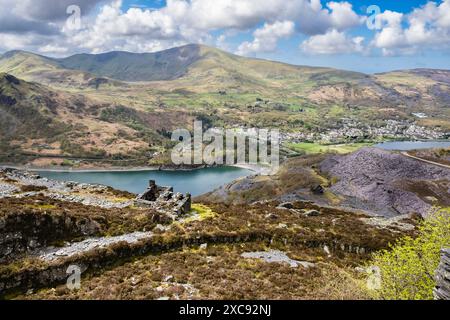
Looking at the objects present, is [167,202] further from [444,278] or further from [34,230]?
[444,278]

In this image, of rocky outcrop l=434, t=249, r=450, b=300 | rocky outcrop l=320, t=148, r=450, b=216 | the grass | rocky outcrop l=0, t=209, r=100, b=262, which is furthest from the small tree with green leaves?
rocky outcrop l=320, t=148, r=450, b=216

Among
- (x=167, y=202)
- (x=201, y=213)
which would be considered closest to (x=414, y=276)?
(x=201, y=213)

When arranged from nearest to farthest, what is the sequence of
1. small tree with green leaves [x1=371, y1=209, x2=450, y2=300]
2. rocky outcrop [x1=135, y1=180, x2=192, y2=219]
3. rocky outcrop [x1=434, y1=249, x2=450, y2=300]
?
rocky outcrop [x1=434, y1=249, x2=450, y2=300] → small tree with green leaves [x1=371, y1=209, x2=450, y2=300] → rocky outcrop [x1=135, y1=180, x2=192, y2=219]

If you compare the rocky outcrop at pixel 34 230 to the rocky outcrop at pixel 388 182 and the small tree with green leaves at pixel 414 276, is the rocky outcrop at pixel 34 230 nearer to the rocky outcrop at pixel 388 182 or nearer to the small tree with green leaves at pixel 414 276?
the small tree with green leaves at pixel 414 276

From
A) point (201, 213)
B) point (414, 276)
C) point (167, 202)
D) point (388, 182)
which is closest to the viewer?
point (414, 276)

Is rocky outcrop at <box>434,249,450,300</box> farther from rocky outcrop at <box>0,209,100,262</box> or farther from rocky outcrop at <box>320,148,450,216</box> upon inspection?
rocky outcrop at <box>320,148,450,216</box>

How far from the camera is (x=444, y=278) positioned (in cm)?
1691

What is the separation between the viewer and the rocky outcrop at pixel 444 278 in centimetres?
1664

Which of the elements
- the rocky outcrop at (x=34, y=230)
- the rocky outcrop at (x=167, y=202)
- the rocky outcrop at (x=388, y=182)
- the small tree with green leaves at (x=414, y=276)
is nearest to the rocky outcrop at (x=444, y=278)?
the small tree with green leaves at (x=414, y=276)

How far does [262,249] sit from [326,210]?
1257 inches

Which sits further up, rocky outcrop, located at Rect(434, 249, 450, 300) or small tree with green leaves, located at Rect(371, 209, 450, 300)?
rocky outcrop, located at Rect(434, 249, 450, 300)

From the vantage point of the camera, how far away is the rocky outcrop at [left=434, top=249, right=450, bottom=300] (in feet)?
54.6

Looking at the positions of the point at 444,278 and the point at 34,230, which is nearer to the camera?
the point at 444,278
